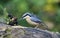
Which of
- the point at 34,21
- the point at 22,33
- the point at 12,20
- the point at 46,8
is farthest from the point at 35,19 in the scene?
the point at 46,8

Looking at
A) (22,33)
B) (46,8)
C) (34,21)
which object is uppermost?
(46,8)

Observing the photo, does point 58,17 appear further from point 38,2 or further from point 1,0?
point 1,0

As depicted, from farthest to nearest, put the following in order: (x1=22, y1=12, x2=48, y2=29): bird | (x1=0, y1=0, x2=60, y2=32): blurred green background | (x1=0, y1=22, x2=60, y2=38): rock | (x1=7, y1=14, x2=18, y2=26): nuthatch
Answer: (x1=0, y1=0, x2=60, y2=32): blurred green background < (x1=22, y1=12, x2=48, y2=29): bird < (x1=7, y1=14, x2=18, y2=26): nuthatch < (x1=0, y1=22, x2=60, y2=38): rock

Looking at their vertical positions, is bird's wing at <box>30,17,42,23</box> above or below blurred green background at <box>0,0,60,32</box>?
below

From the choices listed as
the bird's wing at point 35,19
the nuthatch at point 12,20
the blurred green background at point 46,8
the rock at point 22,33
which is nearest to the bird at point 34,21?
the bird's wing at point 35,19

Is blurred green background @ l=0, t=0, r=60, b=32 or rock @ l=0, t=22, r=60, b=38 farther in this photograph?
blurred green background @ l=0, t=0, r=60, b=32

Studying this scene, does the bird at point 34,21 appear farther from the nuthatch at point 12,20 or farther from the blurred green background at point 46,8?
the blurred green background at point 46,8

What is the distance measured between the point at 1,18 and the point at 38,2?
346 cm

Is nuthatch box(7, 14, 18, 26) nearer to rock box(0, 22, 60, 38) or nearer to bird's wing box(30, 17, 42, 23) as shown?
bird's wing box(30, 17, 42, 23)

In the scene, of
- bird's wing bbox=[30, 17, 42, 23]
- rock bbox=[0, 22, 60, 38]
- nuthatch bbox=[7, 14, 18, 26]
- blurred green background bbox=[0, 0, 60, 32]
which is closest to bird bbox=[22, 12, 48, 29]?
bird's wing bbox=[30, 17, 42, 23]

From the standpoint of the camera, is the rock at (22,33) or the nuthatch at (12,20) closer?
the rock at (22,33)

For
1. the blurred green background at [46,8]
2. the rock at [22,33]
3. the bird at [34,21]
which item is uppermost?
the blurred green background at [46,8]

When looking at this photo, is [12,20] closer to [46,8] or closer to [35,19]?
[35,19]

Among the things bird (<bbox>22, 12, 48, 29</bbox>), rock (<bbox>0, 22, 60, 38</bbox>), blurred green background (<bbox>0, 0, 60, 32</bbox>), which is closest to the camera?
rock (<bbox>0, 22, 60, 38</bbox>)
